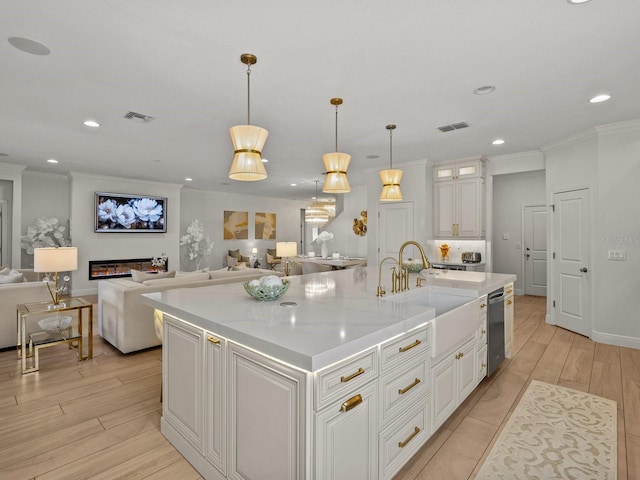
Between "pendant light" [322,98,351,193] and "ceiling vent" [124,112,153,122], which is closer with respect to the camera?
"pendant light" [322,98,351,193]

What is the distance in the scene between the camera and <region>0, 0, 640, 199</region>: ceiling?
1981mm

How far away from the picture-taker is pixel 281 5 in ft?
6.22

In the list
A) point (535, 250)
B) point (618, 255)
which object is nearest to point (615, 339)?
point (618, 255)

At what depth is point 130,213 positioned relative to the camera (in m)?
8.00

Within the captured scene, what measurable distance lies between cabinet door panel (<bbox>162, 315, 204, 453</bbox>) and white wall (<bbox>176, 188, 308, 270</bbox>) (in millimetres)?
8022

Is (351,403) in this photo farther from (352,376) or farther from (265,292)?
(265,292)

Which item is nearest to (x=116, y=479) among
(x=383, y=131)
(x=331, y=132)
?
(x=331, y=132)

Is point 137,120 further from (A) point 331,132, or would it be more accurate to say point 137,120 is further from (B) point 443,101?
(B) point 443,101

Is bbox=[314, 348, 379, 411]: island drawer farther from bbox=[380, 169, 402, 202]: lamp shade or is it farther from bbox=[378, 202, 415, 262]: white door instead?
bbox=[378, 202, 415, 262]: white door

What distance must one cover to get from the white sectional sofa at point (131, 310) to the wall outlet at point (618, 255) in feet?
16.0

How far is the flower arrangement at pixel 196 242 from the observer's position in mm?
9367

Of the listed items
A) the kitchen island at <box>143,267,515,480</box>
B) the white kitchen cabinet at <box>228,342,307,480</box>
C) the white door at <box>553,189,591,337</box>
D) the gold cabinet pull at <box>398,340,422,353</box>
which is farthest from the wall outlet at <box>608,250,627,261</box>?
the white kitchen cabinet at <box>228,342,307,480</box>

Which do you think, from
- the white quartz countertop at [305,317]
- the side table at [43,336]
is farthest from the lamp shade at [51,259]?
the white quartz countertop at [305,317]

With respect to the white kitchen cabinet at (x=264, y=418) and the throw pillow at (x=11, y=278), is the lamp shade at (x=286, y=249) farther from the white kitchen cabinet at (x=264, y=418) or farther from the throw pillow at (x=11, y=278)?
the white kitchen cabinet at (x=264, y=418)
